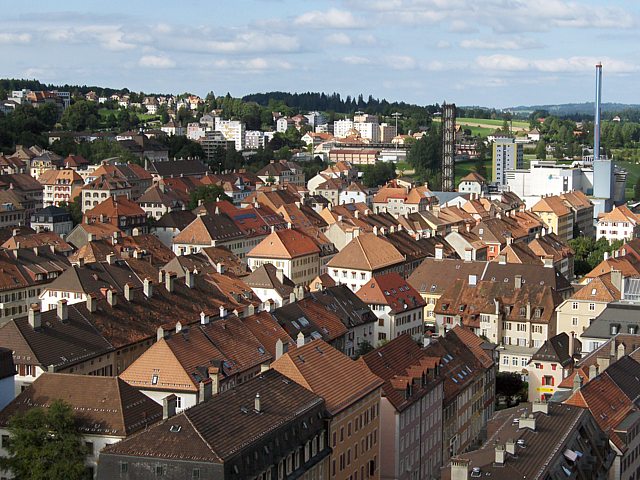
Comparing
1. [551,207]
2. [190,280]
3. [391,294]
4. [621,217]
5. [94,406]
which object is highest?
[190,280]

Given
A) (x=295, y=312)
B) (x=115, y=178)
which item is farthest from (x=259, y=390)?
(x=115, y=178)

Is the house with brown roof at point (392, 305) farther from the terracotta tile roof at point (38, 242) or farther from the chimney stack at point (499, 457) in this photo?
the chimney stack at point (499, 457)

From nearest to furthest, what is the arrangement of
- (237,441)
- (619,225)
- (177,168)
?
1. (237,441)
2. (619,225)
3. (177,168)

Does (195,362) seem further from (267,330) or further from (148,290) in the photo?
(148,290)

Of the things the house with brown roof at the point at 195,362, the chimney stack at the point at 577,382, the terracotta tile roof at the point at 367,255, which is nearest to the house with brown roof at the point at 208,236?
the terracotta tile roof at the point at 367,255

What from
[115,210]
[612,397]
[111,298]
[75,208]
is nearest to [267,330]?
[111,298]

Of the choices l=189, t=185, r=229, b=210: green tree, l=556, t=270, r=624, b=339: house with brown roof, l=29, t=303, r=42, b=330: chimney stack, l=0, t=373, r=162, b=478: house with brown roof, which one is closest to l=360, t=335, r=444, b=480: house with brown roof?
l=0, t=373, r=162, b=478: house with brown roof

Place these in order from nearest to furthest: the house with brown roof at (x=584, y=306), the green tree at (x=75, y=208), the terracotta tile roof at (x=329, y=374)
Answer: the terracotta tile roof at (x=329, y=374), the house with brown roof at (x=584, y=306), the green tree at (x=75, y=208)
